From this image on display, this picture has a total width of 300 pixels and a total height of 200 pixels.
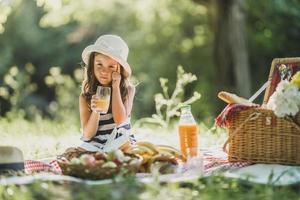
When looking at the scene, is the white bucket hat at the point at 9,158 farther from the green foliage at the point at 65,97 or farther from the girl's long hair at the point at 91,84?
the green foliage at the point at 65,97

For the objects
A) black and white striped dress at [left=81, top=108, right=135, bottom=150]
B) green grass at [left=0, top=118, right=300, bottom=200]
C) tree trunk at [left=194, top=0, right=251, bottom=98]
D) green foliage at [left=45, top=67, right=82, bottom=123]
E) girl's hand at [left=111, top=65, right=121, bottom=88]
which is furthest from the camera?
green foliage at [left=45, top=67, right=82, bottom=123]

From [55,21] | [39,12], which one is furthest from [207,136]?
[39,12]

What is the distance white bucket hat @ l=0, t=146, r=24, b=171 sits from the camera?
4.62 meters

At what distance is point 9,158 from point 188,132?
119 cm

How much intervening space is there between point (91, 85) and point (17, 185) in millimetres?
1341

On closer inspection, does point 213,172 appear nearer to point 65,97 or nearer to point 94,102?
point 94,102

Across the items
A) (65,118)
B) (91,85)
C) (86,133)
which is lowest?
(65,118)

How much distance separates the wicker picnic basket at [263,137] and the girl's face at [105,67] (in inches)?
35.3

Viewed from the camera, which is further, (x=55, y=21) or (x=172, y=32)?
(x=172, y=32)

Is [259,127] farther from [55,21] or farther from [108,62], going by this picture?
[55,21]

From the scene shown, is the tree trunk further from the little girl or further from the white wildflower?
the white wildflower

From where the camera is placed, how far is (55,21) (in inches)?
517

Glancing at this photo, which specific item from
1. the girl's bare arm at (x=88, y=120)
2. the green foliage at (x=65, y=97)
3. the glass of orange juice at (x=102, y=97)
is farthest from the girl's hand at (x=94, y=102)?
the green foliage at (x=65, y=97)

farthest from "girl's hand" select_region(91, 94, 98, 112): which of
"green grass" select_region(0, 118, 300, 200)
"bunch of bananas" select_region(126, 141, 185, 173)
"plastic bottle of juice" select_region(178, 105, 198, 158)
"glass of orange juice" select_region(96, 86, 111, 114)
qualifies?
"green grass" select_region(0, 118, 300, 200)
